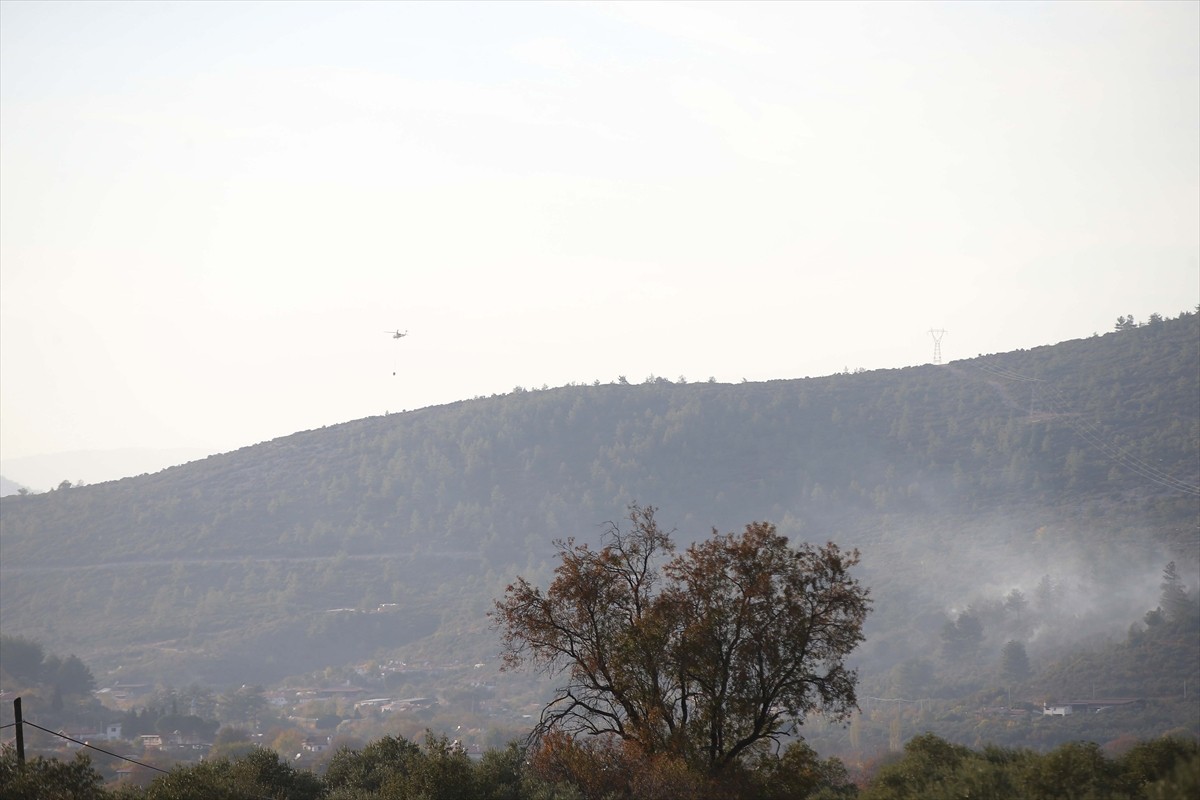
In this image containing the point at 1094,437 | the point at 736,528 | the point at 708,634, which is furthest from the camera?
the point at 736,528

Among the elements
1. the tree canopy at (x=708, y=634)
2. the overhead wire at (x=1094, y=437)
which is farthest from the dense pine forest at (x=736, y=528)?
the tree canopy at (x=708, y=634)

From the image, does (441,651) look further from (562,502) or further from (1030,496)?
(1030,496)

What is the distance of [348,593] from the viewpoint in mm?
159125

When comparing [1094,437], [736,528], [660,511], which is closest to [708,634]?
[736,528]

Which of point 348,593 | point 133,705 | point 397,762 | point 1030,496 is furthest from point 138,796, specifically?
point 1030,496

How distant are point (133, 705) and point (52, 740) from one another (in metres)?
28.8

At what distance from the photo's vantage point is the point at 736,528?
549 ft

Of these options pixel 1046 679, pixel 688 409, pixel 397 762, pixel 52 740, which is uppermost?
pixel 688 409

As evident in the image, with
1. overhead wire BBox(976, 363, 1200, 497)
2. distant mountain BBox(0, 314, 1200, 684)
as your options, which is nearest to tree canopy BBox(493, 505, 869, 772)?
distant mountain BBox(0, 314, 1200, 684)

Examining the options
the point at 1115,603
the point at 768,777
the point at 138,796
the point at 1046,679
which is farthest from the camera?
the point at 1115,603

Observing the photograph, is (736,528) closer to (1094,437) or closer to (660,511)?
(660,511)

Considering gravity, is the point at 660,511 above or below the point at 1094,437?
below

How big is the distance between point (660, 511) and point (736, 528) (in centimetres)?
1685

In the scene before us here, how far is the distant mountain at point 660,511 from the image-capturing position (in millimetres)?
142625
